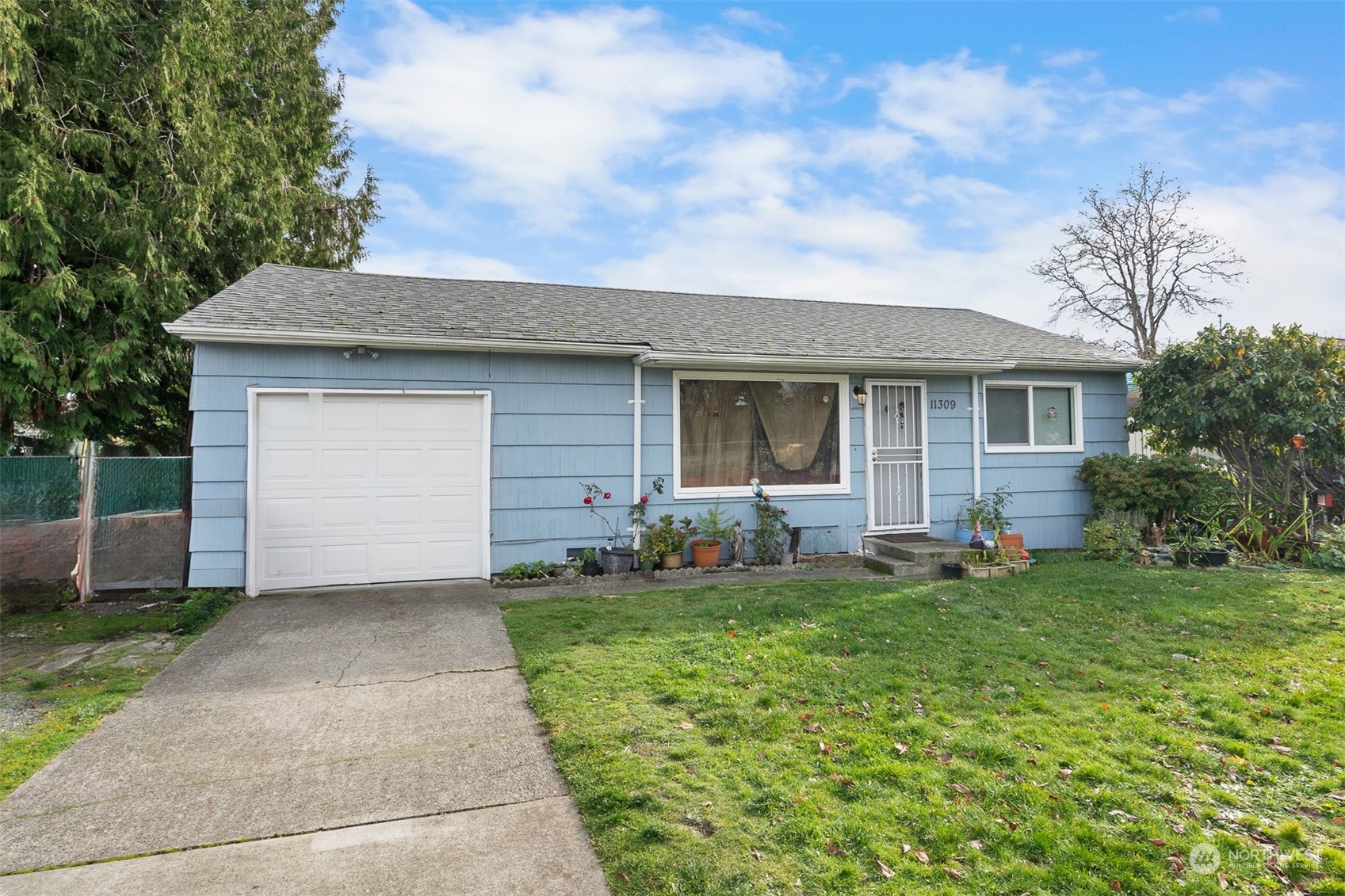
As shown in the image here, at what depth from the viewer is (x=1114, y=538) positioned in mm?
8492

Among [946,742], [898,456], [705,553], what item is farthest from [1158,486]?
[946,742]

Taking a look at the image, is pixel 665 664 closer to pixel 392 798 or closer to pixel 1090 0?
pixel 392 798

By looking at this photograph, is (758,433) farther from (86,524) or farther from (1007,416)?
(86,524)

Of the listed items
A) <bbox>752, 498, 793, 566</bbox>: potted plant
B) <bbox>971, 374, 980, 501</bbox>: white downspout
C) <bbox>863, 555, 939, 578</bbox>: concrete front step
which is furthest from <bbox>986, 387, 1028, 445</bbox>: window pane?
<bbox>752, 498, 793, 566</bbox>: potted plant

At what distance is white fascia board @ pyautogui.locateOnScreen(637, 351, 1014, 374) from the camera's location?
7.77m

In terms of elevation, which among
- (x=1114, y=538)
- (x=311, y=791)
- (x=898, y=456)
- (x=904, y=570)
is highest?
(x=898, y=456)

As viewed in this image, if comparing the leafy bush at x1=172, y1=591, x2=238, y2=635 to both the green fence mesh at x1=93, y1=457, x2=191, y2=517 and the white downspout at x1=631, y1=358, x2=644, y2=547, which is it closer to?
the green fence mesh at x1=93, y1=457, x2=191, y2=517

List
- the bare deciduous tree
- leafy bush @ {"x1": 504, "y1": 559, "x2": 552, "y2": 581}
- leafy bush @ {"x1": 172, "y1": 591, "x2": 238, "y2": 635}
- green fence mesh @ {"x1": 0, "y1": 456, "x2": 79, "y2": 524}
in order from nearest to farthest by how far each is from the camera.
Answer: leafy bush @ {"x1": 172, "y1": 591, "x2": 238, "y2": 635}
green fence mesh @ {"x1": 0, "y1": 456, "x2": 79, "y2": 524}
leafy bush @ {"x1": 504, "y1": 559, "x2": 552, "y2": 581}
the bare deciduous tree

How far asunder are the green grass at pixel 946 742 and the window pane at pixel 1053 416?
4.06m

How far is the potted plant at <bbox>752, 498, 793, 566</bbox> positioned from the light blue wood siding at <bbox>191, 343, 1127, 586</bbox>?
0.24 m

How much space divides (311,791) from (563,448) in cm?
502

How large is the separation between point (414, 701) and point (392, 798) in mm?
1158

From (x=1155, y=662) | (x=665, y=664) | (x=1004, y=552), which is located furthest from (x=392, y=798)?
(x=1004, y=552)

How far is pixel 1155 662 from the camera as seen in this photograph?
4520mm
